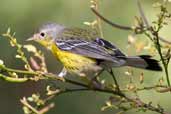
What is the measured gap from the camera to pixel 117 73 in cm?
636

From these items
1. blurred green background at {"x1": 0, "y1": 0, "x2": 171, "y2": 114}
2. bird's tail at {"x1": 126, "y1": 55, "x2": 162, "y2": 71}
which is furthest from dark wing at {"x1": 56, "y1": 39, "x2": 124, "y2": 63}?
blurred green background at {"x1": 0, "y1": 0, "x2": 171, "y2": 114}

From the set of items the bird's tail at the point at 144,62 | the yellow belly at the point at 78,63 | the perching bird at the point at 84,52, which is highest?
the bird's tail at the point at 144,62

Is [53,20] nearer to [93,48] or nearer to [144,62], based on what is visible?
[93,48]

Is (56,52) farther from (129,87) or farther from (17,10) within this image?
(17,10)

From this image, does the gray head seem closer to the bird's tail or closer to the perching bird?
the perching bird

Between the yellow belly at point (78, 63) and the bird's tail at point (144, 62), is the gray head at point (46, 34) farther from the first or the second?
the bird's tail at point (144, 62)

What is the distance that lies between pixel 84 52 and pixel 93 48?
0.06m

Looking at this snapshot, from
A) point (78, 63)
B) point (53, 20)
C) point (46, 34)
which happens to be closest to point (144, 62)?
point (78, 63)

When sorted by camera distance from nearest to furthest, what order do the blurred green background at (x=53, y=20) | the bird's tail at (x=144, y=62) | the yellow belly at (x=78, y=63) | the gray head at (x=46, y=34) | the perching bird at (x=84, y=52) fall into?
the bird's tail at (x=144, y=62) < the perching bird at (x=84, y=52) < the yellow belly at (x=78, y=63) < the gray head at (x=46, y=34) < the blurred green background at (x=53, y=20)

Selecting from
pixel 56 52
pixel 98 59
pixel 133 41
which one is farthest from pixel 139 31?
pixel 56 52

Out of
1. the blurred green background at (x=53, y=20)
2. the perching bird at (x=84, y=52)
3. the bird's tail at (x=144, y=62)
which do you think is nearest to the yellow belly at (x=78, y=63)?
the perching bird at (x=84, y=52)

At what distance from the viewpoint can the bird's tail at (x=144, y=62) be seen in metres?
3.24

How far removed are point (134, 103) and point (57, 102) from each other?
13.7 feet

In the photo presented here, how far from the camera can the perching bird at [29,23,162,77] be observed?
356 cm
